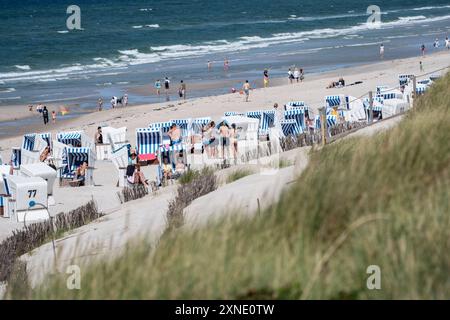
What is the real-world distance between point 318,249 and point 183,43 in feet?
191

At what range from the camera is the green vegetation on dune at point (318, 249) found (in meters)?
4.71

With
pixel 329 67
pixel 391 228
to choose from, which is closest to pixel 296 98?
pixel 329 67

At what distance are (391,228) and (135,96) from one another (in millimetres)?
31727

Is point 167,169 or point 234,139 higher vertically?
point 234,139

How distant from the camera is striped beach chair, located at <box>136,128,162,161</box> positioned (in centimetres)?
1902

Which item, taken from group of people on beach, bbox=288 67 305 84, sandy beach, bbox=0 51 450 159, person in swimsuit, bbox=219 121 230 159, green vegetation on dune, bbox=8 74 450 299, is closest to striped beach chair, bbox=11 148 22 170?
sandy beach, bbox=0 51 450 159

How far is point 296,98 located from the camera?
2977cm

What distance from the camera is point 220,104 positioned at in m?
29.9

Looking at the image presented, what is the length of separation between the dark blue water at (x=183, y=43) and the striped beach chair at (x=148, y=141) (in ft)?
52.0

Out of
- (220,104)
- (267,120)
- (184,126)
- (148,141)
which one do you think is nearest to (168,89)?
(220,104)

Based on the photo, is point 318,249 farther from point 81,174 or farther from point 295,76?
point 295,76

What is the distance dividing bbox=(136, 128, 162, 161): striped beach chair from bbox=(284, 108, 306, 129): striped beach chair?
3091 millimetres

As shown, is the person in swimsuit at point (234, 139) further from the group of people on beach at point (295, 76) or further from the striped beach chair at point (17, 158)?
the group of people on beach at point (295, 76)
